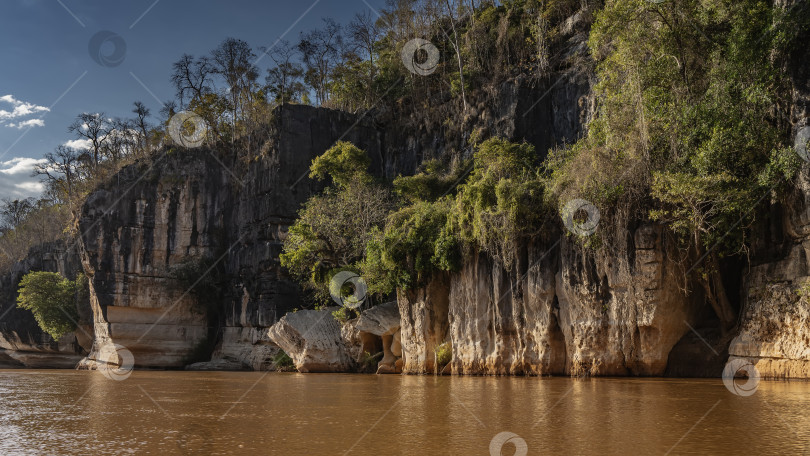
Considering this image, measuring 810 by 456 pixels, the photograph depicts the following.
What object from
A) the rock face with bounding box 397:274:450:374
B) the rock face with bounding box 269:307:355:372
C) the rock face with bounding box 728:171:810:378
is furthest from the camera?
the rock face with bounding box 269:307:355:372

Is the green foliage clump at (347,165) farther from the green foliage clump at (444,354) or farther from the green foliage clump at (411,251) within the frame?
the green foliage clump at (444,354)

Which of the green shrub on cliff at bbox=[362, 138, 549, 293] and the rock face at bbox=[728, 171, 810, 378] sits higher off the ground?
the green shrub on cliff at bbox=[362, 138, 549, 293]

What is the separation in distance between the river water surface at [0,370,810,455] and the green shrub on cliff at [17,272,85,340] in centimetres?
Result: 3258

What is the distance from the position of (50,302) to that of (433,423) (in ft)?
136

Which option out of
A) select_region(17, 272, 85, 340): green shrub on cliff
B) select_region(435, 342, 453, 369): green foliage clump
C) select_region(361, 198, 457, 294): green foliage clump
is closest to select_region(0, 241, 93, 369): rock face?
select_region(17, 272, 85, 340): green shrub on cliff

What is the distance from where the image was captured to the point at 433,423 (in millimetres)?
7801

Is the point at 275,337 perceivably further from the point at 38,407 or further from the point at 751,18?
the point at 751,18

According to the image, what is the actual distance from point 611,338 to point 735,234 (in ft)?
13.0

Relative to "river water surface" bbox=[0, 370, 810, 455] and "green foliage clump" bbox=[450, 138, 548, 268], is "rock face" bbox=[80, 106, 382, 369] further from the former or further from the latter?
"river water surface" bbox=[0, 370, 810, 455]

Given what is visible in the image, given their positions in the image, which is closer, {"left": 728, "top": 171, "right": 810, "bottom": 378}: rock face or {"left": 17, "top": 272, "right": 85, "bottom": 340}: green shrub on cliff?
{"left": 728, "top": 171, "right": 810, "bottom": 378}: rock face

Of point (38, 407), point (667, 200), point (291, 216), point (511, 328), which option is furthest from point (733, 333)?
point (291, 216)

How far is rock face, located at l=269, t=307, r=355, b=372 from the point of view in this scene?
25750 mm

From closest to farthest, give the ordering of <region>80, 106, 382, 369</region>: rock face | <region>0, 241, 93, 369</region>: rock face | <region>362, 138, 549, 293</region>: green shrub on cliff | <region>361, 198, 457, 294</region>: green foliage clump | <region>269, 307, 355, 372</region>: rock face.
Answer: <region>362, 138, 549, 293</region>: green shrub on cliff
<region>361, 198, 457, 294</region>: green foliage clump
<region>269, 307, 355, 372</region>: rock face
<region>80, 106, 382, 369</region>: rock face
<region>0, 241, 93, 369</region>: rock face

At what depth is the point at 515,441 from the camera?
6254mm
